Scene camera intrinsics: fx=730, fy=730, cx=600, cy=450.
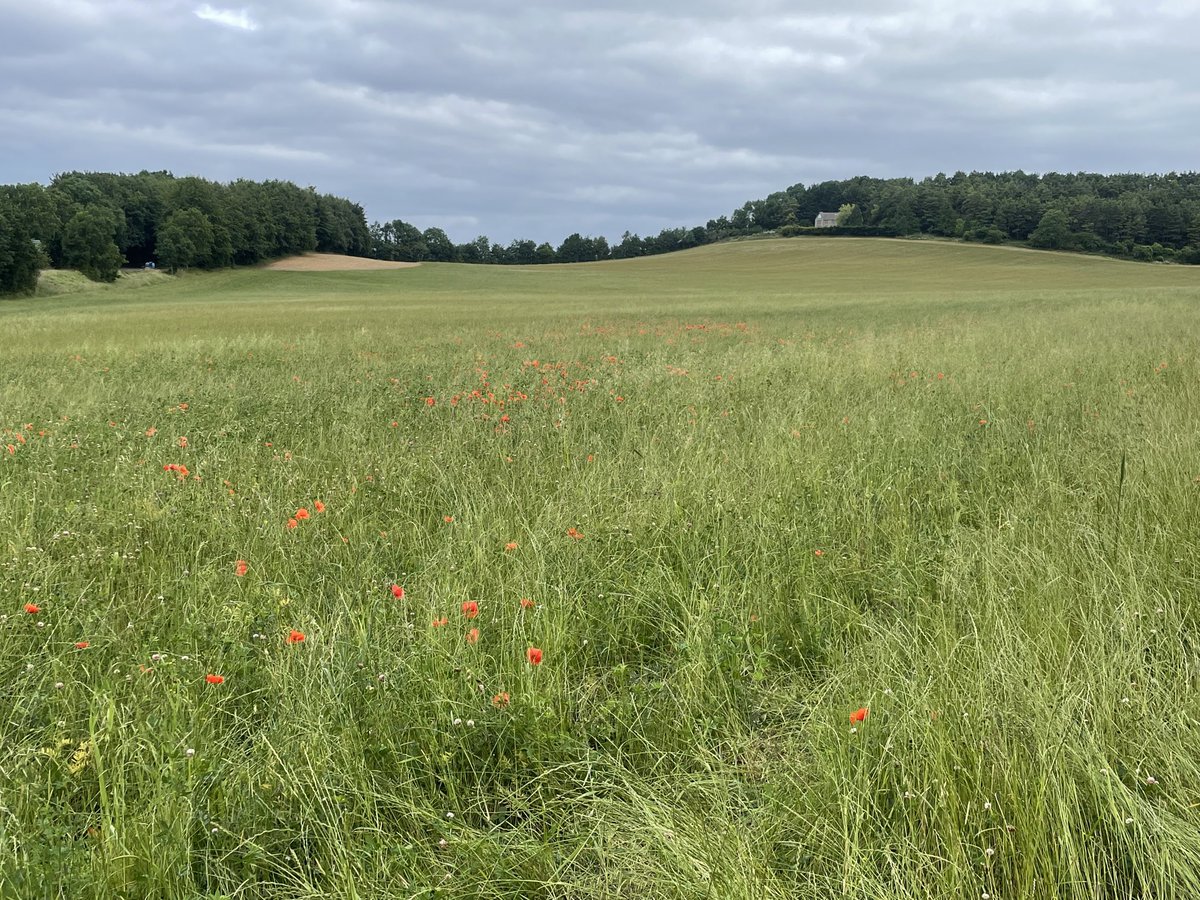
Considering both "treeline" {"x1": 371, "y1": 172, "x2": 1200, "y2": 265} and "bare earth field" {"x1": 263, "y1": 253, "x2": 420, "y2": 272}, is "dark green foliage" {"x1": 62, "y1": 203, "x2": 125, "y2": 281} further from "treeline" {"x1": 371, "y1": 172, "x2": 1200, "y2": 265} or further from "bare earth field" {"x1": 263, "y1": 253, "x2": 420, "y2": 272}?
"treeline" {"x1": 371, "y1": 172, "x2": 1200, "y2": 265}

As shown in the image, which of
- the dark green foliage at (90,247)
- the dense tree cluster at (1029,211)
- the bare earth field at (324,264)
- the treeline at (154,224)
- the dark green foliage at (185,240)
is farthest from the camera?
the dense tree cluster at (1029,211)

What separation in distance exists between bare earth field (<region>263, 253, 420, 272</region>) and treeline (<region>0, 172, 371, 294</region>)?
120 inches

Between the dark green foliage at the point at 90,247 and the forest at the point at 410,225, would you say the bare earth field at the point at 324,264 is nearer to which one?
the forest at the point at 410,225

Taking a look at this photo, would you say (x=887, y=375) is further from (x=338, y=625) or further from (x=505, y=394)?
(x=338, y=625)

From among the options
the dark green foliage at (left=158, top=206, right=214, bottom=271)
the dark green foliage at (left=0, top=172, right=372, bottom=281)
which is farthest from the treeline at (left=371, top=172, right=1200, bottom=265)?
the dark green foliage at (left=158, top=206, right=214, bottom=271)

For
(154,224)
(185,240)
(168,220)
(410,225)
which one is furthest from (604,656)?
(410,225)

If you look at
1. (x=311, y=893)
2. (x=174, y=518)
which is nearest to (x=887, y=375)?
(x=174, y=518)

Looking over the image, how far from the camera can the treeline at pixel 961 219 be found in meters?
80.0

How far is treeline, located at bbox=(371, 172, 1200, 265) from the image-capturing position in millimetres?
80000

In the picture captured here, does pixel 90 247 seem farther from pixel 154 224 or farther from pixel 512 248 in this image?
pixel 512 248

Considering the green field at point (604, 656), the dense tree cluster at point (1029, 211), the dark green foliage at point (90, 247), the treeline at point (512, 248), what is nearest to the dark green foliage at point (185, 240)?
the dark green foliage at point (90, 247)

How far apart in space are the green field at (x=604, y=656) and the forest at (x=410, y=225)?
197 feet

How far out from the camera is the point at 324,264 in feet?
240

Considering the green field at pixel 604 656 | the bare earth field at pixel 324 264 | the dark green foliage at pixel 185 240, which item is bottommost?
the green field at pixel 604 656
